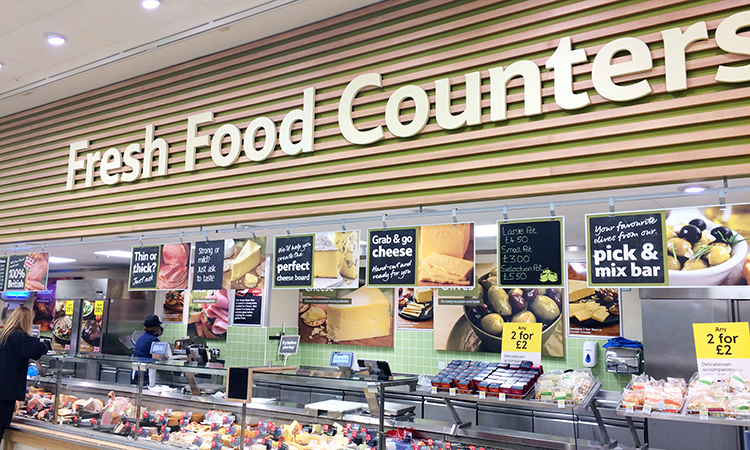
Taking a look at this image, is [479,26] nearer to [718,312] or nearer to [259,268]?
[259,268]

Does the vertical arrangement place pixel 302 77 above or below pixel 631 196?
above

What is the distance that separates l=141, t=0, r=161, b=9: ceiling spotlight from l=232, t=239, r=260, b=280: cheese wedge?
181 centimetres

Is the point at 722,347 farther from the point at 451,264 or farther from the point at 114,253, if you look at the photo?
the point at 114,253

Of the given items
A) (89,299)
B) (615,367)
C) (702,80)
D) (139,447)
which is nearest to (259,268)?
(139,447)

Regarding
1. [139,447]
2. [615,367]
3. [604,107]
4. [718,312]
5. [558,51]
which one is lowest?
[139,447]

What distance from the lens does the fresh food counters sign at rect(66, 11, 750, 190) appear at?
9.14ft

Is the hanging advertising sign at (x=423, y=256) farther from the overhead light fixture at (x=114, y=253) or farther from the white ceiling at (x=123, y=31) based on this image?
the overhead light fixture at (x=114, y=253)

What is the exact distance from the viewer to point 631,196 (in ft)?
10.2

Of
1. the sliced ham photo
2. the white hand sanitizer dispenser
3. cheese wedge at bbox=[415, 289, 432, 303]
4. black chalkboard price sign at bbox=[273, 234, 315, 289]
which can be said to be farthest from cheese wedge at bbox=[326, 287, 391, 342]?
black chalkboard price sign at bbox=[273, 234, 315, 289]

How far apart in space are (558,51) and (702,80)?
2.41 feet

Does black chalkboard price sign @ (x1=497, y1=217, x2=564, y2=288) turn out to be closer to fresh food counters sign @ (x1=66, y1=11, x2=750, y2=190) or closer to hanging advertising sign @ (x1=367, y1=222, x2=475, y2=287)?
hanging advertising sign @ (x1=367, y1=222, x2=475, y2=287)

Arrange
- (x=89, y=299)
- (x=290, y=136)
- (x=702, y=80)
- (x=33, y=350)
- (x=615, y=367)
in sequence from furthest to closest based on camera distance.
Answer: (x=89, y=299) → (x=615, y=367) → (x=33, y=350) → (x=290, y=136) → (x=702, y=80)

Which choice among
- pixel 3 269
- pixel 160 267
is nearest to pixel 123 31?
pixel 160 267

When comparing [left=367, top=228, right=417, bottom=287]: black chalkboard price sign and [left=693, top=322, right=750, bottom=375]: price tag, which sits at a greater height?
[left=367, top=228, right=417, bottom=287]: black chalkboard price sign
